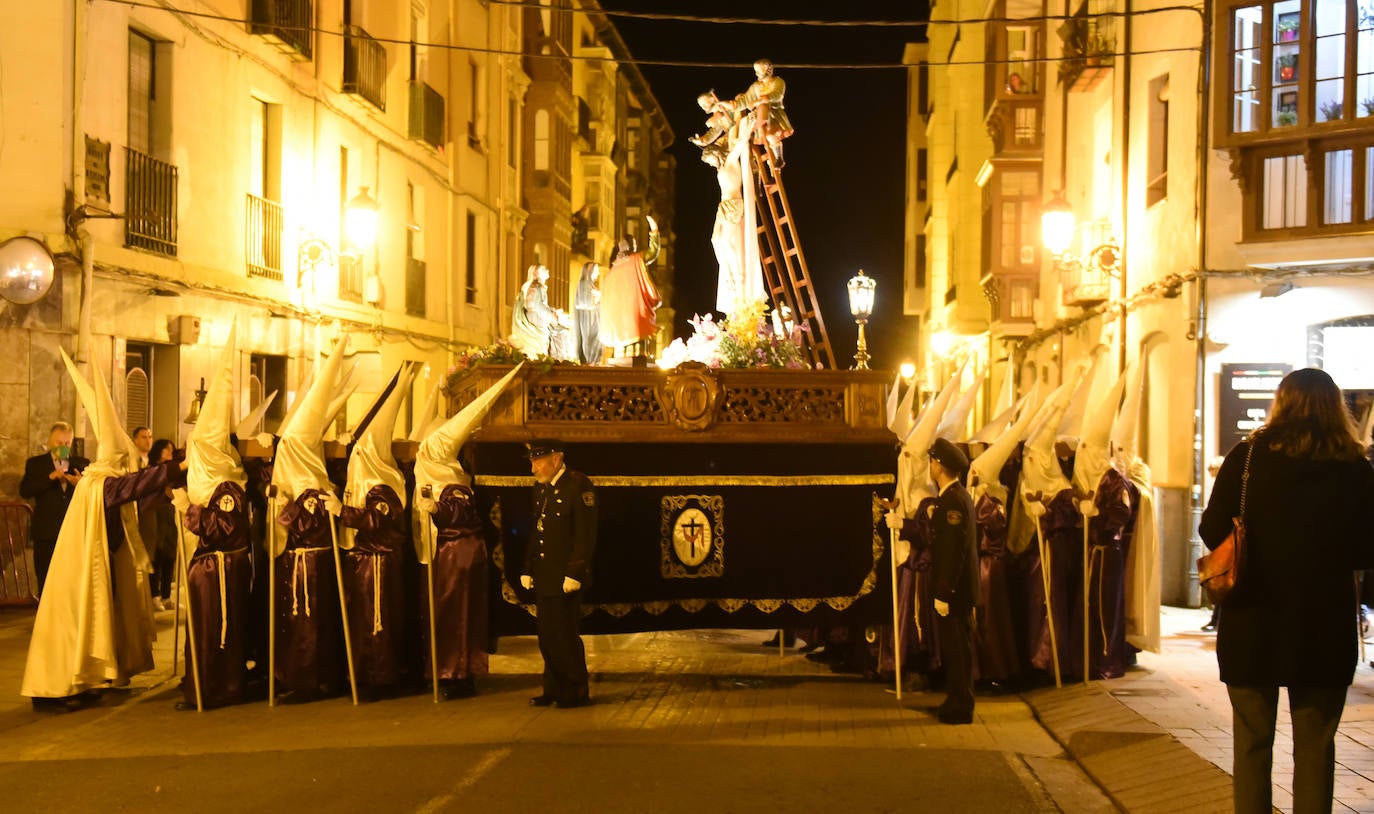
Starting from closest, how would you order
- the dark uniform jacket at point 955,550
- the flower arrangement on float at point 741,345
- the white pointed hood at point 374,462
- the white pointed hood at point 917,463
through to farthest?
the dark uniform jacket at point 955,550, the white pointed hood at point 374,462, the white pointed hood at point 917,463, the flower arrangement on float at point 741,345

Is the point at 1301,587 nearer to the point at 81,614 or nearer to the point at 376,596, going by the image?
the point at 376,596

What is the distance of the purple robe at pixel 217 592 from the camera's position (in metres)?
9.91

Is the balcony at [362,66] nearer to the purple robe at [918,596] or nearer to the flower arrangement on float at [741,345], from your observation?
the flower arrangement on float at [741,345]

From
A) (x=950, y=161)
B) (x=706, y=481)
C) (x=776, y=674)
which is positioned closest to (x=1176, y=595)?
(x=776, y=674)

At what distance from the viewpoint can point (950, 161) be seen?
4238 cm

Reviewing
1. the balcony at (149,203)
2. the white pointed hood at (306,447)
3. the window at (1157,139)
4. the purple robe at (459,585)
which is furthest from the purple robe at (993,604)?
the balcony at (149,203)

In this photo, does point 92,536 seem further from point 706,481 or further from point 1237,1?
point 1237,1

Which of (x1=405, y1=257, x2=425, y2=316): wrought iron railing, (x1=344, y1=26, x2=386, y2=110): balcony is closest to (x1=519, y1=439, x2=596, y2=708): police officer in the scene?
(x1=344, y1=26, x2=386, y2=110): balcony

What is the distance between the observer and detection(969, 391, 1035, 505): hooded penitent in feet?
35.1

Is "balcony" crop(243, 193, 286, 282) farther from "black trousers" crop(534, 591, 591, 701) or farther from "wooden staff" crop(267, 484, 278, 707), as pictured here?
"black trousers" crop(534, 591, 591, 701)

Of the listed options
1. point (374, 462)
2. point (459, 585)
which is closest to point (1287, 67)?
point (459, 585)

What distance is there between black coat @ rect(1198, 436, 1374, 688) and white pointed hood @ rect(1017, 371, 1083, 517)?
16.5 feet

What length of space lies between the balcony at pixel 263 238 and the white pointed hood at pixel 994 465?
12.8 meters

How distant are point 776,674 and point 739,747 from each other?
3188mm
